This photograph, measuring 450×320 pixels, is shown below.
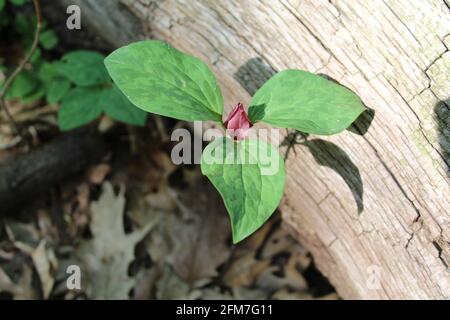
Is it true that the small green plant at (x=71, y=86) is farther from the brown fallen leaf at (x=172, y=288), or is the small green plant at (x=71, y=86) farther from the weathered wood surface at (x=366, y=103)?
the brown fallen leaf at (x=172, y=288)

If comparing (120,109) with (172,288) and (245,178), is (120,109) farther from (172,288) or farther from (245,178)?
(245,178)

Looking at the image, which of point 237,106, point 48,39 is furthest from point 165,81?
point 48,39

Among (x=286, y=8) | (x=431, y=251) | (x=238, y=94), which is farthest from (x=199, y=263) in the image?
(x=286, y=8)

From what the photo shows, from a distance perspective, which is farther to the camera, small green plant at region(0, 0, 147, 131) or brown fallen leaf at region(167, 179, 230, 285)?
brown fallen leaf at region(167, 179, 230, 285)

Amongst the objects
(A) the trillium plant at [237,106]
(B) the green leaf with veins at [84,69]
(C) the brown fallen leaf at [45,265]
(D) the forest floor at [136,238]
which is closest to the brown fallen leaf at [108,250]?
(D) the forest floor at [136,238]

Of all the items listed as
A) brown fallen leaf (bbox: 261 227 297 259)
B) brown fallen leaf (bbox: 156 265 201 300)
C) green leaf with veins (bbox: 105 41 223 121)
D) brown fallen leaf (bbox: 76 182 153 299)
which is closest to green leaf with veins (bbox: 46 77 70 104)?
brown fallen leaf (bbox: 76 182 153 299)

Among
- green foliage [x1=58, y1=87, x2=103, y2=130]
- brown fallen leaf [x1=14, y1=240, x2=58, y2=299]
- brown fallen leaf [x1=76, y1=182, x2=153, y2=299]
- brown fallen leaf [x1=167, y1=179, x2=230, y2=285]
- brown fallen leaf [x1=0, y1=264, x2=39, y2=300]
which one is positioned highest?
green foliage [x1=58, y1=87, x2=103, y2=130]

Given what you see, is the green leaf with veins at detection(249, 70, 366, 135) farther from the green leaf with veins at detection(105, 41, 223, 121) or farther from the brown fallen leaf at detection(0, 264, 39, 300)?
the brown fallen leaf at detection(0, 264, 39, 300)

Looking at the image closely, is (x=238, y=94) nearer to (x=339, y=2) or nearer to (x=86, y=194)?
(x=339, y=2)
